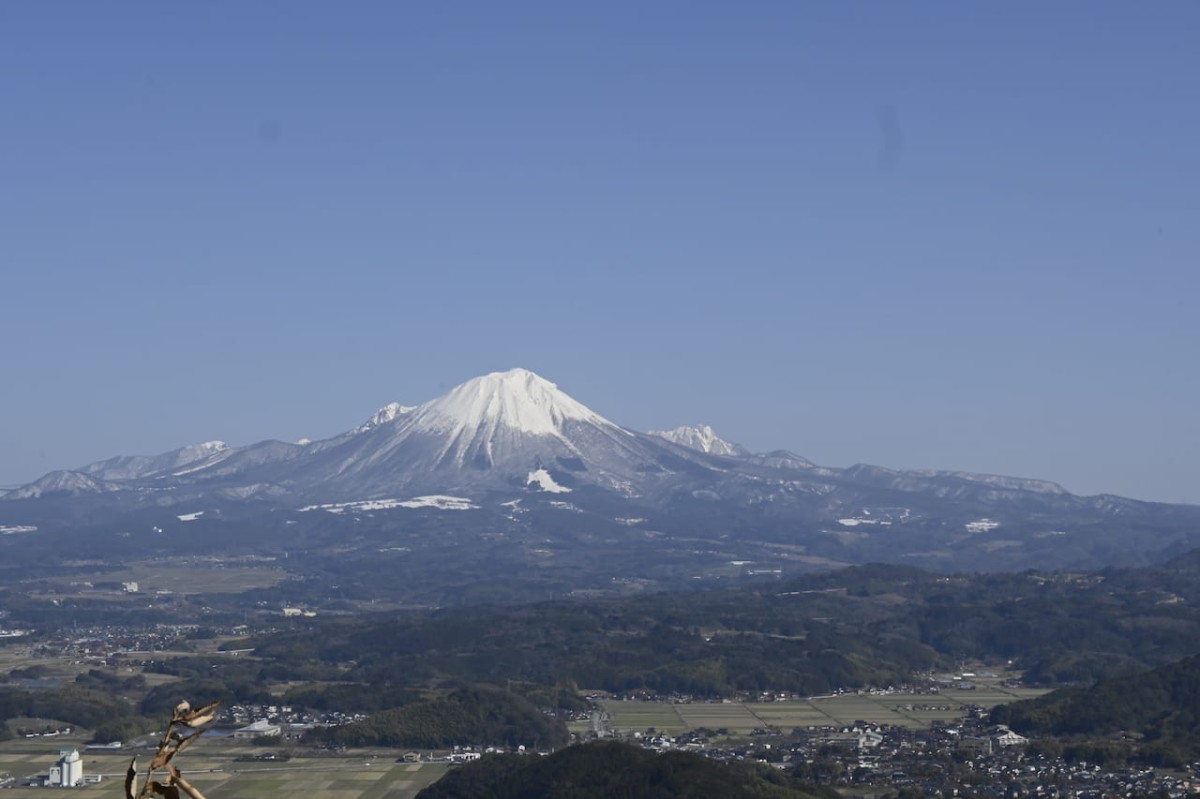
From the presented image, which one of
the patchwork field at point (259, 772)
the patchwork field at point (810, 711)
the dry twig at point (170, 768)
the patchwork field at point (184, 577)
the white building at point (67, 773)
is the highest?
the dry twig at point (170, 768)

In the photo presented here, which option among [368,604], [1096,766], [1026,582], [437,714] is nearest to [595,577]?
[368,604]

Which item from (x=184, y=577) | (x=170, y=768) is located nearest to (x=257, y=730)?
(x=170, y=768)

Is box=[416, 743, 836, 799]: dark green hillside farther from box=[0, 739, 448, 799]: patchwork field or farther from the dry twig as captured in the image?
the dry twig

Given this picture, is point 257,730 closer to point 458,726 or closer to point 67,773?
point 458,726

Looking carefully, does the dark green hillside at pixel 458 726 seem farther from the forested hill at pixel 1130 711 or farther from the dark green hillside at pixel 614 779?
the forested hill at pixel 1130 711

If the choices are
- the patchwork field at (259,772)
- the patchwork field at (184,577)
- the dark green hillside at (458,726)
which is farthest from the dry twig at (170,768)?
the patchwork field at (184,577)

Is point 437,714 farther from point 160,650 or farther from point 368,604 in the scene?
point 368,604

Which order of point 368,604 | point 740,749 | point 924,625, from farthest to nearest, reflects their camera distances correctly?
point 368,604
point 924,625
point 740,749
